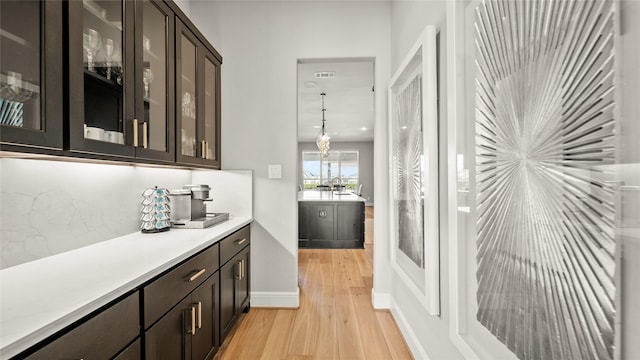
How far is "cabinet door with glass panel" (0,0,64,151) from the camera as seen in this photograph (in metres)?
0.91

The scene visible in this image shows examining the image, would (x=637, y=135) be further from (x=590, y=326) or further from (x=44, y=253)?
(x=44, y=253)

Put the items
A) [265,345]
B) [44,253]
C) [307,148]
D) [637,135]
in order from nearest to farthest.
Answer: [637,135], [44,253], [265,345], [307,148]

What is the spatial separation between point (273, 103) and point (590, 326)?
2.62m

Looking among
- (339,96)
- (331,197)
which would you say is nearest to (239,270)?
(331,197)

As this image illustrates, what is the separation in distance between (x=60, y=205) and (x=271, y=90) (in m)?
1.85

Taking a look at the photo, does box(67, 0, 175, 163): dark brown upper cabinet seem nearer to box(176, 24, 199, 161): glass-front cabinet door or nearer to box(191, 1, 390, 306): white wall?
box(176, 24, 199, 161): glass-front cabinet door

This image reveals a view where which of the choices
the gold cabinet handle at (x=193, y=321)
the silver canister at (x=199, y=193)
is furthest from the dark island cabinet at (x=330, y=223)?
the gold cabinet handle at (x=193, y=321)

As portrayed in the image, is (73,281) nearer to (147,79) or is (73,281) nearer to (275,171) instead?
(147,79)

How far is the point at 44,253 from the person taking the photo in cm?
139

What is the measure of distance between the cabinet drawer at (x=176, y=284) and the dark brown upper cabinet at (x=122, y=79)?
1.90 feet

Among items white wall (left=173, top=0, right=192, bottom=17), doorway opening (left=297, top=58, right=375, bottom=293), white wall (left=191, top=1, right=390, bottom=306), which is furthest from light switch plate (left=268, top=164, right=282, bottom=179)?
white wall (left=173, top=0, right=192, bottom=17)

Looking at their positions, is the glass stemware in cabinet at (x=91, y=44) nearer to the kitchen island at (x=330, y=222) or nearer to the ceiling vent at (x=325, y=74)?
the ceiling vent at (x=325, y=74)

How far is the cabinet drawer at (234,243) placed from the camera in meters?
2.10

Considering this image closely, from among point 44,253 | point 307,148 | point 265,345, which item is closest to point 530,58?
point 44,253
